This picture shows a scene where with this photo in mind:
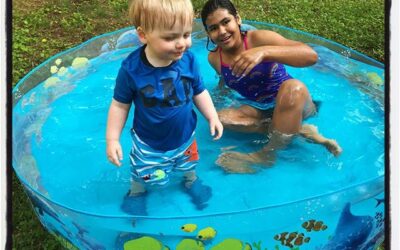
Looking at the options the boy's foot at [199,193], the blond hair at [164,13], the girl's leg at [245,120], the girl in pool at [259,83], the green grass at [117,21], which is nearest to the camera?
the blond hair at [164,13]

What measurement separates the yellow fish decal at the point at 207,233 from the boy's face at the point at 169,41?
27.6 inches

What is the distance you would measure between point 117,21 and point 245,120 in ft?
5.93

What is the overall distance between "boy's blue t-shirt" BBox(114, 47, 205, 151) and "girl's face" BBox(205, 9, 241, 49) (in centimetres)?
49

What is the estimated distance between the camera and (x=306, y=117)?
10.3 ft

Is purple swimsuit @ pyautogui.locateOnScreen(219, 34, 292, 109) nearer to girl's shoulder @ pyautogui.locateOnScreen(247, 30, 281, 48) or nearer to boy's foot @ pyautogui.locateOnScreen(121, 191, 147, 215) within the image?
girl's shoulder @ pyautogui.locateOnScreen(247, 30, 281, 48)

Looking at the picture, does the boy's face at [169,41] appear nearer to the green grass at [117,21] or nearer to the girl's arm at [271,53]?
the girl's arm at [271,53]

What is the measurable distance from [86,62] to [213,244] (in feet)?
6.13

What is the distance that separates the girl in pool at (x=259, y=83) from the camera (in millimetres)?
2826

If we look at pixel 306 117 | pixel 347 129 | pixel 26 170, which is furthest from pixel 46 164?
pixel 347 129

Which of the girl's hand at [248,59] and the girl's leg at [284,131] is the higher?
the girl's hand at [248,59]

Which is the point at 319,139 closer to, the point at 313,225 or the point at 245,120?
the point at 245,120

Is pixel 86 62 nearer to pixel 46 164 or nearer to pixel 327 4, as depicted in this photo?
pixel 46 164

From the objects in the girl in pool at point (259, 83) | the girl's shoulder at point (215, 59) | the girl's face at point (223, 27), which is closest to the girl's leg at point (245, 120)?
the girl in pool at point (259, 83)

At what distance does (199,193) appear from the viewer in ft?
9.12
